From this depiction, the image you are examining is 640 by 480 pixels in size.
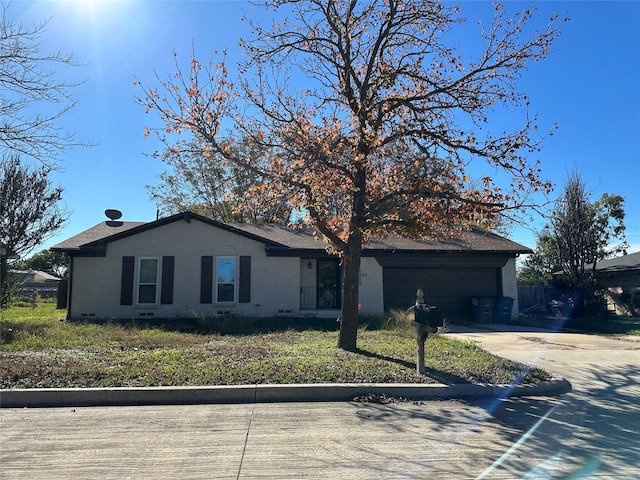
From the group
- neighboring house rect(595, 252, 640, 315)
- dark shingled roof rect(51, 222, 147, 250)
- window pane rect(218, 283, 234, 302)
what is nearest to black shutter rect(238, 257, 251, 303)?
window pane rect(218, 283, 234, 302)

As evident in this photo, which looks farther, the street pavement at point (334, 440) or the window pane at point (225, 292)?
the window pane at point (225, 292)

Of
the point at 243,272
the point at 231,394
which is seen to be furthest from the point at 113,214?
the point at 231,394

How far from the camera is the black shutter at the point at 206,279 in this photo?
15.9m

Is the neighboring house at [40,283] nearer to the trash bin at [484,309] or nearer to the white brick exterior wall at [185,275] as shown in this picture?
the white brick exterior wall at [185,275]

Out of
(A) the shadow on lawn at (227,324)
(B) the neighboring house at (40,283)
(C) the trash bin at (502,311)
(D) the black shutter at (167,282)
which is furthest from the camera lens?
(B) the neighboring house at (40,283)

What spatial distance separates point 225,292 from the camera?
16219 millimetres

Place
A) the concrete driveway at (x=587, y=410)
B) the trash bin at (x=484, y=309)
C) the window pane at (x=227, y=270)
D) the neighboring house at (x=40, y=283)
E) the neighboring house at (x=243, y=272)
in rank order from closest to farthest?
1. the concrete driveway at (x=587, y=410)
2. the neighboring house at (x=243, y=272)
3. the window pane at (x=227, y=270)
4. the trash bin at (x=484, y=309)
5. the neighboring house at (x=40, y=283)

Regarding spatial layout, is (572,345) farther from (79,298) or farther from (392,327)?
(79,298)

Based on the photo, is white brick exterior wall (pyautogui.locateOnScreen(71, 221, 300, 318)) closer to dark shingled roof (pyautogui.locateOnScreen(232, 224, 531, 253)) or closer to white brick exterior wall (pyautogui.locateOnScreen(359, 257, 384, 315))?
dark shingled roof (pyautogui.locateOnScreen(232, 224, 531, 253))

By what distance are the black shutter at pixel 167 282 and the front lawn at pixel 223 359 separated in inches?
119

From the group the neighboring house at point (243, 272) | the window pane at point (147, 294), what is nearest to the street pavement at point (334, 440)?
the neighboring house at point (243, 272)

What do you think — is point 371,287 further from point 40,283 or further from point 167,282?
point 40,283

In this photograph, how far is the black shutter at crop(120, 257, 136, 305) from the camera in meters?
15.5

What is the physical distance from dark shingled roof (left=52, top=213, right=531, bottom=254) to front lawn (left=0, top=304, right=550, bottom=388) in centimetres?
410
